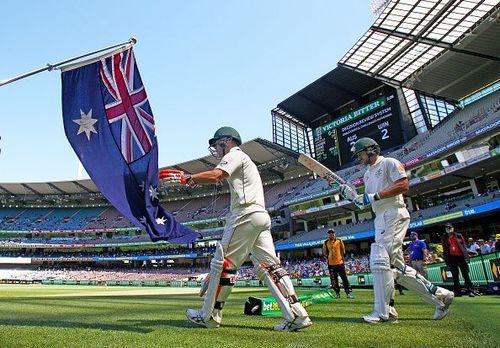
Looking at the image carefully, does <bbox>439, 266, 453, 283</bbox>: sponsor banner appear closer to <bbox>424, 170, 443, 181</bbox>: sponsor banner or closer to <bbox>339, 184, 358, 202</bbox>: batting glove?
<bbox>339, 184, 358, 202</bbox>: batting glove

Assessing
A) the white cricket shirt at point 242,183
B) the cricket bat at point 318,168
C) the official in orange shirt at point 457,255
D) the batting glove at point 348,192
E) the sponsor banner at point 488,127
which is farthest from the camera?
the sponsor banner at point 488,127

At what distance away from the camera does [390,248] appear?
14.6 ft

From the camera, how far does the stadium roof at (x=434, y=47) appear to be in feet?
97.3

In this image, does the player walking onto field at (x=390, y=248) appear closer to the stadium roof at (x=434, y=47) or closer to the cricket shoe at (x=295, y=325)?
the cricket shoe at (x=295, y=325)

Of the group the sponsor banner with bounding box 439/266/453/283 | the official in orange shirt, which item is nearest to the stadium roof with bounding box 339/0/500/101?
the sponsor banner with bounding box 439/266/453/283

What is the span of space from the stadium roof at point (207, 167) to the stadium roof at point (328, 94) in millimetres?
6079

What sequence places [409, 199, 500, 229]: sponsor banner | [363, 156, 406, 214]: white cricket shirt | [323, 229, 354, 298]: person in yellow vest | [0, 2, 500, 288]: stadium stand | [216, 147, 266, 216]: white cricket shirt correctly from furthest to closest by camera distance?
[0, 2, 500, 288]: stadium stand
[409, 199, 500, 229]: sponsor banner
[323, 229, 354, 298]: person in yellow vest
[363, 156, 406, 214]: white cricket shirt
[216, 147, 266, 216]: white cricket shirt

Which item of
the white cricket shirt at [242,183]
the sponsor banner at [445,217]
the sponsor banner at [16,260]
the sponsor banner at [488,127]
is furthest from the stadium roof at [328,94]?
the sponsor banner at [16,260]

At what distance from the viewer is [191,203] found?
221ft

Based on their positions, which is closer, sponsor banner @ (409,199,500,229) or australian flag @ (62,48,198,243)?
australian flag @ (62,48,198,243)

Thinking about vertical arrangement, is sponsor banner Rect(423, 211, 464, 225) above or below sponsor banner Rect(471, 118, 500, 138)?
below

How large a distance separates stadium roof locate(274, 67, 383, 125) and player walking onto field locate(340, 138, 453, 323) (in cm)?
4160

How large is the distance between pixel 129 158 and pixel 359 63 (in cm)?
3613

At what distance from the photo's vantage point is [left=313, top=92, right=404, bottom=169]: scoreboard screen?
128ft
